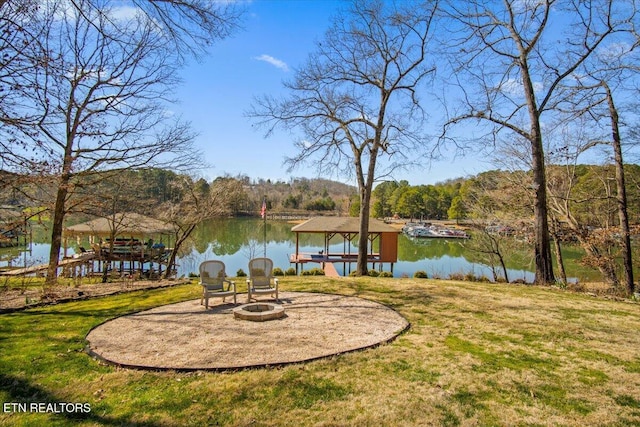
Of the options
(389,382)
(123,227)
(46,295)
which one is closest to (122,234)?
(123,227)

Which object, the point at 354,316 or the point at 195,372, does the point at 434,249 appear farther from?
the point at 195,372

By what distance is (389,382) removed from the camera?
332cm

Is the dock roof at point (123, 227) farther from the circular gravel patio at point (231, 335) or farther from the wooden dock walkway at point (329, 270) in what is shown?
the circular gravel patio at point (231, 335)

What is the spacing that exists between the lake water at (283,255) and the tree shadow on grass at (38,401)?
35.9ft

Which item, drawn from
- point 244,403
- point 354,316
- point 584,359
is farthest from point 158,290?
point 584,359

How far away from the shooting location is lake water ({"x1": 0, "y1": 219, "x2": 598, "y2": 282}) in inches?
697

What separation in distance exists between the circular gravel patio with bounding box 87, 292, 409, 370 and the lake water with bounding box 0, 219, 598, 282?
→ 838cm

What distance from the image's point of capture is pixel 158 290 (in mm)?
8289

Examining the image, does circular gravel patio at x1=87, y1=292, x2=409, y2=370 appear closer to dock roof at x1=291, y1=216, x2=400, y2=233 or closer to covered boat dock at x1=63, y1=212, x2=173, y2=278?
covered boat dock at x1=63, y1=212, x2=173, y2=278

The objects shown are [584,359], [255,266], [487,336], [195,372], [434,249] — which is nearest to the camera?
[195,372]

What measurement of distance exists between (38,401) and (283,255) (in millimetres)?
22067

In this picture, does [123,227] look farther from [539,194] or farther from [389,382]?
[539,194]

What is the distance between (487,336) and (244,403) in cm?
332

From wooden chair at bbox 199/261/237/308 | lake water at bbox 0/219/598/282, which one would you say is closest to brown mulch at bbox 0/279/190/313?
wooden chair at bbox 199/261/237/308
